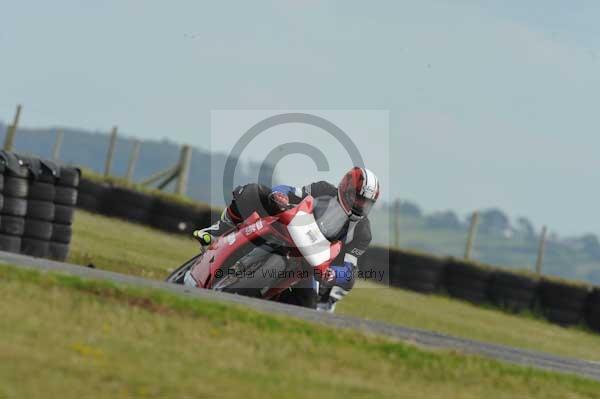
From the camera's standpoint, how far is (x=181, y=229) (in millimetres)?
27891

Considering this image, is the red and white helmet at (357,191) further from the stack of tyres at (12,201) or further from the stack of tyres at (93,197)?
the stack of tyres at (93,197)

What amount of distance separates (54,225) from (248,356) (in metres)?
8.57

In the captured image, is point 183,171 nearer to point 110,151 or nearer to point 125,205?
point 110,151

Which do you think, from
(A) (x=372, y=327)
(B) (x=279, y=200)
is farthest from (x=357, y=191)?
(A) (x=372, y=327)

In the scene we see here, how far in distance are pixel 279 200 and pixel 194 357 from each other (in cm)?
413

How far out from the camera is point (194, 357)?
7102 mm

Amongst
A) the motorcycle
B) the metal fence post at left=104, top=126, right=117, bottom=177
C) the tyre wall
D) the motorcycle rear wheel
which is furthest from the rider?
the metal fence post at left=104, top=126, right=117, bottom=177

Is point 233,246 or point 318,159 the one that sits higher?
point 318,159

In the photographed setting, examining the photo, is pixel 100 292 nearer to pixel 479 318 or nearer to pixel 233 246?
pixel 233 246

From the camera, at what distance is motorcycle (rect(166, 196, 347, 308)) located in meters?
10.8

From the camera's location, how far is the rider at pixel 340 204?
1138 cm

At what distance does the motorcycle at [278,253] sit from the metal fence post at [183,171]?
21.8m

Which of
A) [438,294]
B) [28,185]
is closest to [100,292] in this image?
[28,185]

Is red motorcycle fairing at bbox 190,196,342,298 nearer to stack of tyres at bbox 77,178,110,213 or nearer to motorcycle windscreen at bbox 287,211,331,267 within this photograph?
motorcycle windscreen at bbox 287,211,331,267
